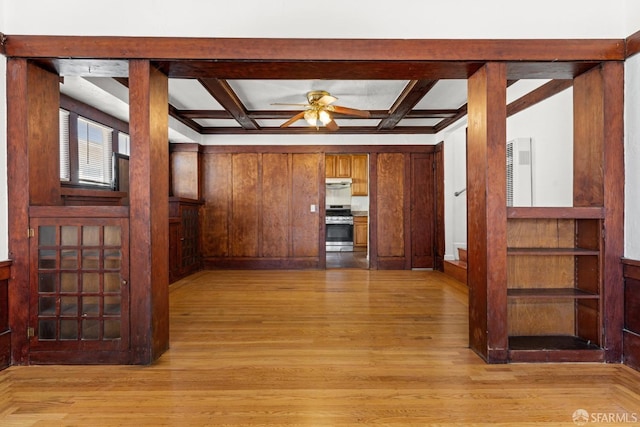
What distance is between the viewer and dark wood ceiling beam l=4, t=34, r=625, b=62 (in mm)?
2244

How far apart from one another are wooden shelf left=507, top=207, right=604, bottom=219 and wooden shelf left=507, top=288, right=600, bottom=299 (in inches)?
21.0

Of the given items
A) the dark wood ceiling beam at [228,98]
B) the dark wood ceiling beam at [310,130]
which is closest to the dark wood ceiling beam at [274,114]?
the dark wood ceiling beam at [228,98]

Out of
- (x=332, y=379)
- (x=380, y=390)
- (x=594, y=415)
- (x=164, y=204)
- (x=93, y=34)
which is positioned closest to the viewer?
(x=594, y=415)

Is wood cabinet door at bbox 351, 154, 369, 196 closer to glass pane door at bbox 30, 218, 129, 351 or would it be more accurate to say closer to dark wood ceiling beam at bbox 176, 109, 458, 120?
dark wood ceiling beam at bbox 176, 109, 458, 120

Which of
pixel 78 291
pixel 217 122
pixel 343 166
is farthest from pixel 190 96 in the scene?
pixel 343 166

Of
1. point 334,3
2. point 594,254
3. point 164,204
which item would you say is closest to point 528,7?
point 334,3

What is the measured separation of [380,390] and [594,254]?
173 cm

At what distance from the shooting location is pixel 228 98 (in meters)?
4.14

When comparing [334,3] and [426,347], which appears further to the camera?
[426,347]

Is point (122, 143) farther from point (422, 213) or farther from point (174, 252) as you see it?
point (422, 213)

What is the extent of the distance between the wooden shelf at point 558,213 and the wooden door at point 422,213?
368 centimetres

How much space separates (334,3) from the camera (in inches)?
92.0

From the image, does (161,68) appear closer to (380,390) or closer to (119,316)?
(119,316)

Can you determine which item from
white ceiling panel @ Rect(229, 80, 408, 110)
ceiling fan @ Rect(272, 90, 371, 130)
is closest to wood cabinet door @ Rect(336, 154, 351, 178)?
white ceiling panel @ Rect(229, 80, 408, 110)
